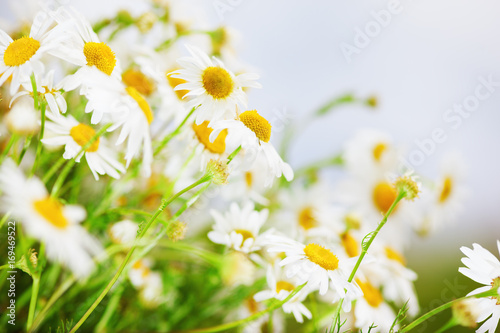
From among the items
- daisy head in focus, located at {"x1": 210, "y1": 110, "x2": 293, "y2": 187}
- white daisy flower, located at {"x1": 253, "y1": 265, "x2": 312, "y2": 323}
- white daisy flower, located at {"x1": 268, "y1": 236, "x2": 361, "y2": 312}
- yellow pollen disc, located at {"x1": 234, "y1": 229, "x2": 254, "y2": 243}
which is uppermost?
daisy head in focus, located at {"x1": 210, "y1": 110, "x2": 293, "y2": 187}

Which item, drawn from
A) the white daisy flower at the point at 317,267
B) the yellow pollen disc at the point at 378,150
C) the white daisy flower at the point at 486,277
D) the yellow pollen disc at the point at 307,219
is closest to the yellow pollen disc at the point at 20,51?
the white daisy flower at the point at 317,267

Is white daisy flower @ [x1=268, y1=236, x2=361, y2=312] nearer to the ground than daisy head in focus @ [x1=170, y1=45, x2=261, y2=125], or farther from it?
nearer to the ground

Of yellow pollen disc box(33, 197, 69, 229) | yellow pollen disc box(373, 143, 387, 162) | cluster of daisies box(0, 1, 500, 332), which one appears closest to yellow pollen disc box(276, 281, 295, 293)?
cluster of daisies box(0, 1, 500, 332)

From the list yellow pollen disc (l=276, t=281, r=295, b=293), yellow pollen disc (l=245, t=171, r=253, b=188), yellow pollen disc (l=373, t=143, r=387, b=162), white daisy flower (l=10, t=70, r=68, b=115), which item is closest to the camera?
white daisy flower (l=10, t=70, r=68, b=115)

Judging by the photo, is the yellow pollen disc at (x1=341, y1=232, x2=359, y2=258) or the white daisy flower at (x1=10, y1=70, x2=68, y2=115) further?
the yellow pollen disc at (x1=341, y1=232, x2=359, y2=258)

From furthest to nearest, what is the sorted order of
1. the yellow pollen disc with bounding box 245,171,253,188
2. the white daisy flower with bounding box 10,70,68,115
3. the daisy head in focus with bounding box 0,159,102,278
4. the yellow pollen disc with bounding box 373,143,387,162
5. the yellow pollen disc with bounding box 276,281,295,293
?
the yellow pollen disc with bounding box 373,143,387,162 < the yellow pollen disc with bounding box 245,171,253,188 < the yellow pollen disc with bounding box 276,281,295,293 < the white daisy flower with bounding box 10,70,68,115 < the daisy head in focus with bounding box 0,159,102,278

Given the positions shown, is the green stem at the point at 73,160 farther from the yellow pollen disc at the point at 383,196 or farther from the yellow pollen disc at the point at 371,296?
the yellow pollen disc at the point at 383,196

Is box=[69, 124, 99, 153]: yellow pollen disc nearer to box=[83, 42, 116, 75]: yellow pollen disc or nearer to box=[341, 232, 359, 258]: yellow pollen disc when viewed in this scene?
box=[83, 42, 116, 75]: yellow pollen disc

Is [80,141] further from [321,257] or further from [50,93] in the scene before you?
[321,257]
